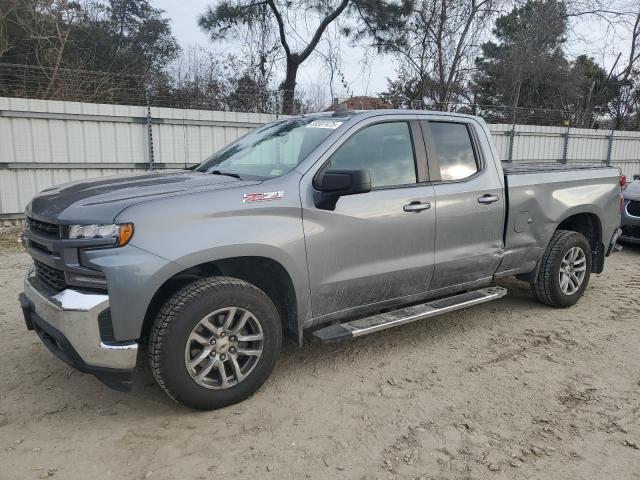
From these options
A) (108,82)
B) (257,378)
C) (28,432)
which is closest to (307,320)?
(257,378)

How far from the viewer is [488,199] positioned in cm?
435

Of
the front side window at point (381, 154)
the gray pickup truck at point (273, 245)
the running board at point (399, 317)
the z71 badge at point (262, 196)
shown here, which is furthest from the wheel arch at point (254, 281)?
the front side window at point (381, 154)

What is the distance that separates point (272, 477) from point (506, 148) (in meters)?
14.1

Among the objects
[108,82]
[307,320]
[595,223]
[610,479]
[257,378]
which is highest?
[108,82]

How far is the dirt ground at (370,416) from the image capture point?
8.75ft

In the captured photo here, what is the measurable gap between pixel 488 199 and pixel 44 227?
132 inches

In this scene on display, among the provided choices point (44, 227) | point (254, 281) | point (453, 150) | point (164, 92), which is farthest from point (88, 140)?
point (453, 150)

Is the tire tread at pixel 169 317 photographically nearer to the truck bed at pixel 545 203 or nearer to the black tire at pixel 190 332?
the black tire at pixel 190 332

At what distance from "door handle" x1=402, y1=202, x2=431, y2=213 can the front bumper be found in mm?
2096

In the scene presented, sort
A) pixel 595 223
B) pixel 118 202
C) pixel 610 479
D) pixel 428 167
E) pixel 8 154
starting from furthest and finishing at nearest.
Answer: pixel 8 154
pixel 595 223
pixel 428 167
pixel 118 202
pixel 610 479

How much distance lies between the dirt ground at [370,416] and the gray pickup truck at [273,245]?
318mm

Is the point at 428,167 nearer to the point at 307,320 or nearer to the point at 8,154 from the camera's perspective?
the point at 307,320

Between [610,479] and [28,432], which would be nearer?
[610,479]

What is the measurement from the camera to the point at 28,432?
2.96 metres
